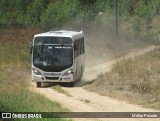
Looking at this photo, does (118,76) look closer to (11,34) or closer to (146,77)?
(146,77)

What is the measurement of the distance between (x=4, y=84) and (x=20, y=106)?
9.26m

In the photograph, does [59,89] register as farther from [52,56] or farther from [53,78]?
[52,56]

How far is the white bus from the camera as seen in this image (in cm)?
2491

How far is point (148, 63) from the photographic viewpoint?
26766 millimetres

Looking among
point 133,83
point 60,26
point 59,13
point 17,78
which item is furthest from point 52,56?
point 59,13

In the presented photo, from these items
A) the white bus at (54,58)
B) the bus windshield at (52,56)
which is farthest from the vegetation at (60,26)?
the bus windshield at (52,56)

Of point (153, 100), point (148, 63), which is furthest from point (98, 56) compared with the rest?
point (153, 100)

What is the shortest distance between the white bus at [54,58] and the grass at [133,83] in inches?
51.0

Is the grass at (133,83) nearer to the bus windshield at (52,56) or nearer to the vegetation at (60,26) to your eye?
the vegetation at (60,26)

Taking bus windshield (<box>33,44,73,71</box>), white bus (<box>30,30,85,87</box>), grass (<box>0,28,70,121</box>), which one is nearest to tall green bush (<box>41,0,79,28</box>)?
grass (<box>0,28,70,121</box>)

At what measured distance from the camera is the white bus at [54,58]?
24.9m

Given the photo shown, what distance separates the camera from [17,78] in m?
28.2

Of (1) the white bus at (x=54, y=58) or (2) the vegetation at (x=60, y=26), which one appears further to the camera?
(1) the white bus at (x=54, y=58)

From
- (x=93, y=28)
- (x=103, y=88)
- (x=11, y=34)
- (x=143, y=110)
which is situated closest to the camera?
(x=143, y=110)
